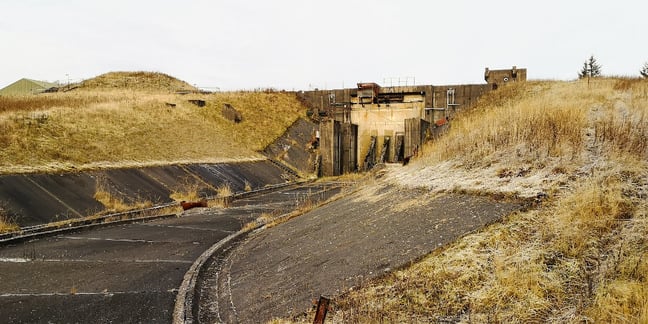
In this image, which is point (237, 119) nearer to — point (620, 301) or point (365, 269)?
point (365, 269)

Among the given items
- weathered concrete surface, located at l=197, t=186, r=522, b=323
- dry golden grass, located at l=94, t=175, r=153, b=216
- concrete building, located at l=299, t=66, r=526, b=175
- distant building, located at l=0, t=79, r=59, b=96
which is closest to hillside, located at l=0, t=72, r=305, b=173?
dry golden grass, located at l=94, t=175, r=153, b=216

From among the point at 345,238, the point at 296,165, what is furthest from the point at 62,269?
the point at 296,165

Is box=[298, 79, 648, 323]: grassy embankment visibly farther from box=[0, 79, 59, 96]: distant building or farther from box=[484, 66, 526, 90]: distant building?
box=[0, 79, 59, 96]: distant building

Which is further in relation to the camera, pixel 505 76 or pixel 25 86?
pixel 25 86

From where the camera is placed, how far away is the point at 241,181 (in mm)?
23172

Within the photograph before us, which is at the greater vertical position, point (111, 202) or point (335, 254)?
point (335, 254)

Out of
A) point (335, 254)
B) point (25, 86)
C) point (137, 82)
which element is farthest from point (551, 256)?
point (25, 86)

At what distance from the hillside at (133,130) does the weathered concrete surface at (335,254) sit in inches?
427

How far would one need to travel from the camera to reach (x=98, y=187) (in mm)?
15539

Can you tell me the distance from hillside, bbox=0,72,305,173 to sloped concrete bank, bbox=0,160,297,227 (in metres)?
0.78

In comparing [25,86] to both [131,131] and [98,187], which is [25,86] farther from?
[98,187]

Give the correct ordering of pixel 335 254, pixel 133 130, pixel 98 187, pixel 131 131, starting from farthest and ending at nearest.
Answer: pixel 133 130 < pixel 131 131 < pixel 98 187 < pixel 335 254

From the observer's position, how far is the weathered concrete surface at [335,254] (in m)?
5.77

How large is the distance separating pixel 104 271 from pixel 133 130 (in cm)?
1697
